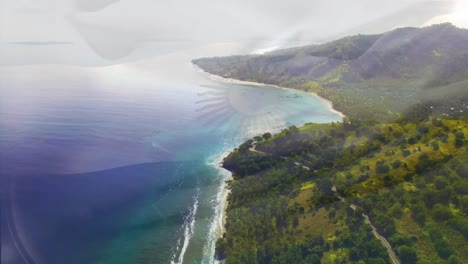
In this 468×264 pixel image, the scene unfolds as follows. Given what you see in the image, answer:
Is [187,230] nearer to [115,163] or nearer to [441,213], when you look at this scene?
[115,163]

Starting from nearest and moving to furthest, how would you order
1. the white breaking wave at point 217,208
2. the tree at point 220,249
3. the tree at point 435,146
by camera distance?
the tree at point 220,249, the white breaking wave at point 217,208, the tree at point 435,146

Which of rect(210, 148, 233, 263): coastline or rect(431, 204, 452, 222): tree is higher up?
rect(431, 204, 452, 222): tree

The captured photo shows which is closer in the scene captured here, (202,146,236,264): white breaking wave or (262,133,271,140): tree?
(202,146,236,264): white breaking wave

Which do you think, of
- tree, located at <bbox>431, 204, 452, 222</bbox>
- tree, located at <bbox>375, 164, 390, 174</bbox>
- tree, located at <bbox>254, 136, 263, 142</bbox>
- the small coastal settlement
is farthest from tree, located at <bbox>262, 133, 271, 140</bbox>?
tree, located at <bbox>431, 204, 452, 222</bbox>

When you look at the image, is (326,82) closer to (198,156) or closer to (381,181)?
(198,156)

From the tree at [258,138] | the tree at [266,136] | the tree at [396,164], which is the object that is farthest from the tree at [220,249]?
the tree at [266,136]

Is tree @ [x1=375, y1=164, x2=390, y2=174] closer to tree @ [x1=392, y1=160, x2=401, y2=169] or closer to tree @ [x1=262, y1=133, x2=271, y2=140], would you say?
tree @ [x1=392, y1=160, x2=401, y2=169]

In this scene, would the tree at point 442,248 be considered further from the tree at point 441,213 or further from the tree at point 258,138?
the tree at point 258,138
